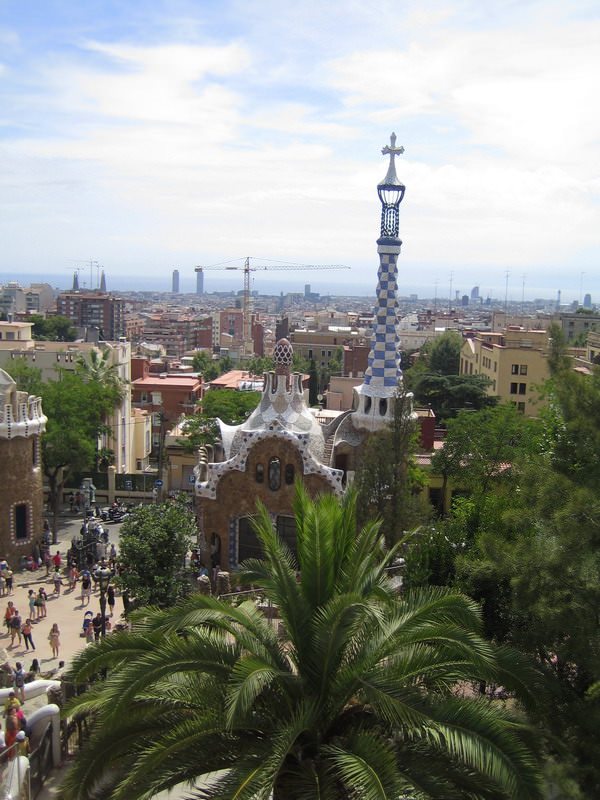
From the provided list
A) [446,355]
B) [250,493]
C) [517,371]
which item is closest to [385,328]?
[250,493]

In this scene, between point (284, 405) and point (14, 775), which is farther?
point (284, 405)

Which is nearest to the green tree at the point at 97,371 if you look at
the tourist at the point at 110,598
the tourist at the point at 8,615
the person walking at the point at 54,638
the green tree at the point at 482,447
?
the green tree at the point at 482,447

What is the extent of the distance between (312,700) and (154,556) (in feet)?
29.9

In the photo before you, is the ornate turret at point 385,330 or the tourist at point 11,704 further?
the ornate turret at point 385,330

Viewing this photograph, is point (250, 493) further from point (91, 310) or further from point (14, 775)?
point (91, 310)

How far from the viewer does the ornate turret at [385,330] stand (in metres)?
23.6

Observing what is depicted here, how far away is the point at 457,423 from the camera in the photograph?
98.0 ft

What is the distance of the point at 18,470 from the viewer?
2559 centimetres

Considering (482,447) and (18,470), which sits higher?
(482,447)

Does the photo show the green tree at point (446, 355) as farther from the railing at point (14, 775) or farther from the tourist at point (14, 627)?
the railing at point (14, 775)

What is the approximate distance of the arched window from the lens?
23.1 metres

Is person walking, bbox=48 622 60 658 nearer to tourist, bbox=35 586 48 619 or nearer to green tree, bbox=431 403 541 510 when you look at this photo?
tourist, bbox=35 586 48 619

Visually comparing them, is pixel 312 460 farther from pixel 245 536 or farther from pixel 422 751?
pixel 422 751

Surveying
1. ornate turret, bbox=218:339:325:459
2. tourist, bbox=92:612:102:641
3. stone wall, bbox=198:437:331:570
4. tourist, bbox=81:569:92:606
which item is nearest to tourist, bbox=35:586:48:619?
tourist, bbox=81:569:92:606
